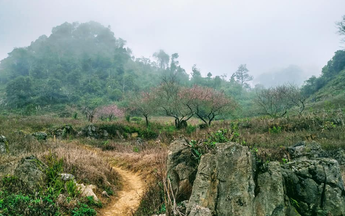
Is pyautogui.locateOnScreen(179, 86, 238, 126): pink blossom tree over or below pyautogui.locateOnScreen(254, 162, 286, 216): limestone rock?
over

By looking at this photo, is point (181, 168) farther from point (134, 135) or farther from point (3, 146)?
point (134, 135)

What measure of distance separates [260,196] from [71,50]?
102352 mm

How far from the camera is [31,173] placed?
484 cm

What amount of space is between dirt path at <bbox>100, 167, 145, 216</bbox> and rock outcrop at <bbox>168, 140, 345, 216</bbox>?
4.95 feet

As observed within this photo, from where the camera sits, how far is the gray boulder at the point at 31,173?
4.64 m

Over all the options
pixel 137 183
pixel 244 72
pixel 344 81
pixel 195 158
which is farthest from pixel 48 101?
pixel 244 72

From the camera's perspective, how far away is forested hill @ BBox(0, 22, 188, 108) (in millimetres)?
48906

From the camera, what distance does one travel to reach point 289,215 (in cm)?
273

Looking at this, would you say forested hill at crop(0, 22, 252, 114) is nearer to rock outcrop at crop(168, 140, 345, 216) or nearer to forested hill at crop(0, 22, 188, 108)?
forested hill at crop(0, 22, 188, 108)

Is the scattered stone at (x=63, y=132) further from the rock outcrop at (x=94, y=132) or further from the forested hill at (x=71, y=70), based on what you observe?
the forested hill at (x=71, y=70)

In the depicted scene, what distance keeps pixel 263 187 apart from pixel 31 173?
5151 millimetres

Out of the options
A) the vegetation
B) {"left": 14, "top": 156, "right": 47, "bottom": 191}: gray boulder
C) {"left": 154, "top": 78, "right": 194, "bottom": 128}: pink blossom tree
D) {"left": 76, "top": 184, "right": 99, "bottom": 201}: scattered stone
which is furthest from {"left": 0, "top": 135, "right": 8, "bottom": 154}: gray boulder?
{"left": 154, "top": 78, "right": 194, "bottom": 128}: pink blossom tree

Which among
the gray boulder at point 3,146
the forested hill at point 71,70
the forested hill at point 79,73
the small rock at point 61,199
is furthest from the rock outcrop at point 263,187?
the forested hill at point 71,70

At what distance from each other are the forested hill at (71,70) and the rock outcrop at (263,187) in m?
50.5
